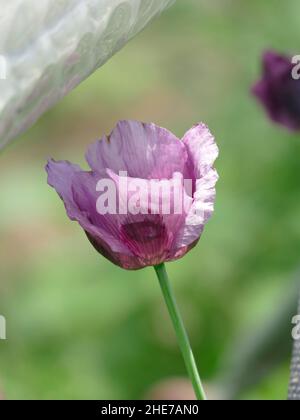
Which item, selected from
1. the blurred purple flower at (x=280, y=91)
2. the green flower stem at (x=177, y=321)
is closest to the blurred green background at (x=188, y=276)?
the blurred purple flower at (x=280, y=91)

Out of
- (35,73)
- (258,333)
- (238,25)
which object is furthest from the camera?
(238,25)

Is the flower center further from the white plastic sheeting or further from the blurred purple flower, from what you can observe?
the blurred purple flower

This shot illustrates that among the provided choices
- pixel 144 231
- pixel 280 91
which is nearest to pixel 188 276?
pixel 280 91

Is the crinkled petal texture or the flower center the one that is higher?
the crinkled petal texture

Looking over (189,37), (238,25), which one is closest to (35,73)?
(238,25)

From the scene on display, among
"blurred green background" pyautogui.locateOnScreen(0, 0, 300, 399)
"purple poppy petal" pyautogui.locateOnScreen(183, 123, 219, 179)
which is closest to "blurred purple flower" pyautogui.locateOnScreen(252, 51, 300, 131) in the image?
"purple poppy petal" pyautogui.locateOnScreen(183, 123, 219, 179)

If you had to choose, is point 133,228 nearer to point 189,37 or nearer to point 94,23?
point 94,23
